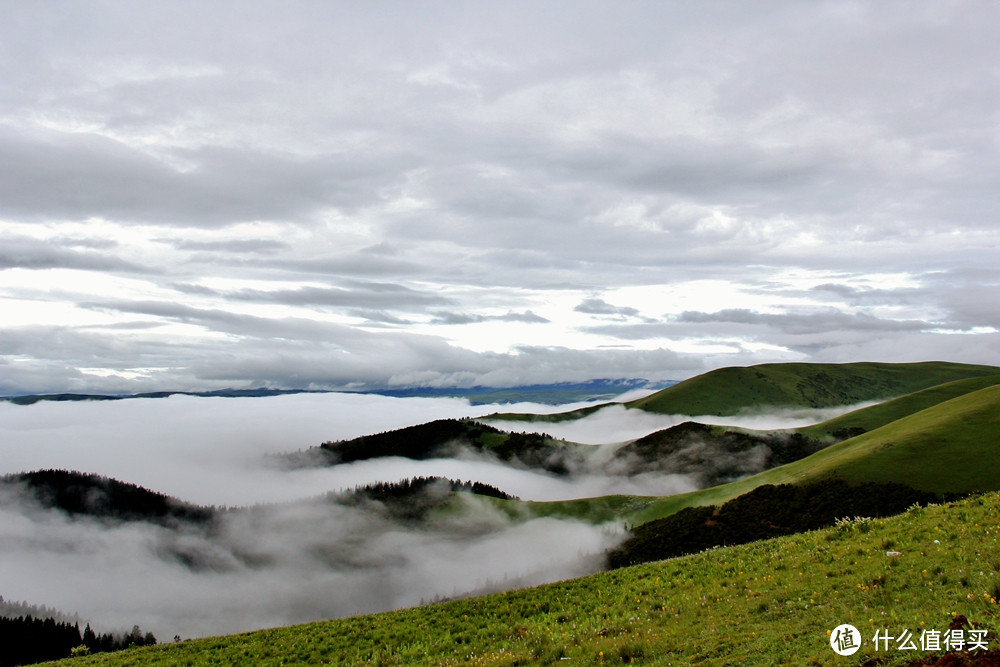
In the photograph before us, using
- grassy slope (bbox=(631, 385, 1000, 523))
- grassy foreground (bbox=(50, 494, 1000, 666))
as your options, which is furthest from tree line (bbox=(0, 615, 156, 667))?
grassy slope (bbox=(631, 385, 1000, 523))

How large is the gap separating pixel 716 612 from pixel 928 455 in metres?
110

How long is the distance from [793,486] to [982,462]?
1279 inches

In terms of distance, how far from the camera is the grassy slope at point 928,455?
9400 cm

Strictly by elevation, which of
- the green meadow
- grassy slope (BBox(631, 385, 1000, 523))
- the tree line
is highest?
the green meadow

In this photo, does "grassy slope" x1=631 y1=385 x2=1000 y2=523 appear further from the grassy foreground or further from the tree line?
the tree line

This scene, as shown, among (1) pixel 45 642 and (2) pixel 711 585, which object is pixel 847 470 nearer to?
(2) pixel 711 585

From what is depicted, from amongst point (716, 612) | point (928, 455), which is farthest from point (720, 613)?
point (928, 455)

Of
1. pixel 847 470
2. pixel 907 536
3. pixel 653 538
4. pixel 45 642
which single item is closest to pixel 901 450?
pixel 847 470

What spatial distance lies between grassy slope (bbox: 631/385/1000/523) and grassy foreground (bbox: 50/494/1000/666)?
86.0m

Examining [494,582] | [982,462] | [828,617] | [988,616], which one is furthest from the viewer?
[494,582]

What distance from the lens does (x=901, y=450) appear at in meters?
108

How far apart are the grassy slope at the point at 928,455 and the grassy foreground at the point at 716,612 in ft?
282

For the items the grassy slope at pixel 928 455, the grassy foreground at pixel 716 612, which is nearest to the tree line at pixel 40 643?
the grassy foreground at pixel 716 612

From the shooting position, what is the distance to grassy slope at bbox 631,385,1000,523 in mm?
94000
